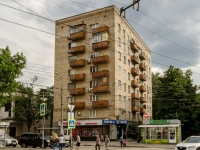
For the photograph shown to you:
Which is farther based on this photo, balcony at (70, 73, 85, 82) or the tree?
balcony at (70, 73, 85, 82)

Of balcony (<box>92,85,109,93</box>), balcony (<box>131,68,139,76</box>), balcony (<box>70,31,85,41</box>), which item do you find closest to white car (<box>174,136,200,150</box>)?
balcony (<box>92,85,109,93</box>)

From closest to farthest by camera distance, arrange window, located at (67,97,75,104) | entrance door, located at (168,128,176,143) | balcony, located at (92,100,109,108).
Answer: entrance door, located at (168,128,176,143)
balcony, located at (92,100,109,108)
window, located at (67,97,75,104)

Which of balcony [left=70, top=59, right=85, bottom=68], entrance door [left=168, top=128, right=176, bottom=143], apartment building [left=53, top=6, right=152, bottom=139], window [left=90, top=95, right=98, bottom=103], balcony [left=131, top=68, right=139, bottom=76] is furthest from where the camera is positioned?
balcony [left=131, top=68, right=139, bottom=76]

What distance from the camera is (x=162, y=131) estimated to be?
40656 millimetres

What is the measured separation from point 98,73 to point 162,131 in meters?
15.4

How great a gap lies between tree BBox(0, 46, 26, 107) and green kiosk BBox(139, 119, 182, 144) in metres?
19.6

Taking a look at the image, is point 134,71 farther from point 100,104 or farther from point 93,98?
point 100,104

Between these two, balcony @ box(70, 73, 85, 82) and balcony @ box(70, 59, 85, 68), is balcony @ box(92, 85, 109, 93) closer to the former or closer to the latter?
balcony @ box(70, 73, 85, 82)

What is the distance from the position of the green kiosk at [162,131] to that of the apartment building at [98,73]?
6.82 meters

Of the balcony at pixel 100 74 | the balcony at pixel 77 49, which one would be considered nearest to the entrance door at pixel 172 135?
the balcony at pixel 100 74

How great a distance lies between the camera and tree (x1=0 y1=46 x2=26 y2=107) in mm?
27992

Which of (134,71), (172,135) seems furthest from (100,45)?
(172,135)

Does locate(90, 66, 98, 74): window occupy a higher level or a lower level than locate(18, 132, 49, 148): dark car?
higher

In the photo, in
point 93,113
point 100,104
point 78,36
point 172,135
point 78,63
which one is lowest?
point 172,135
